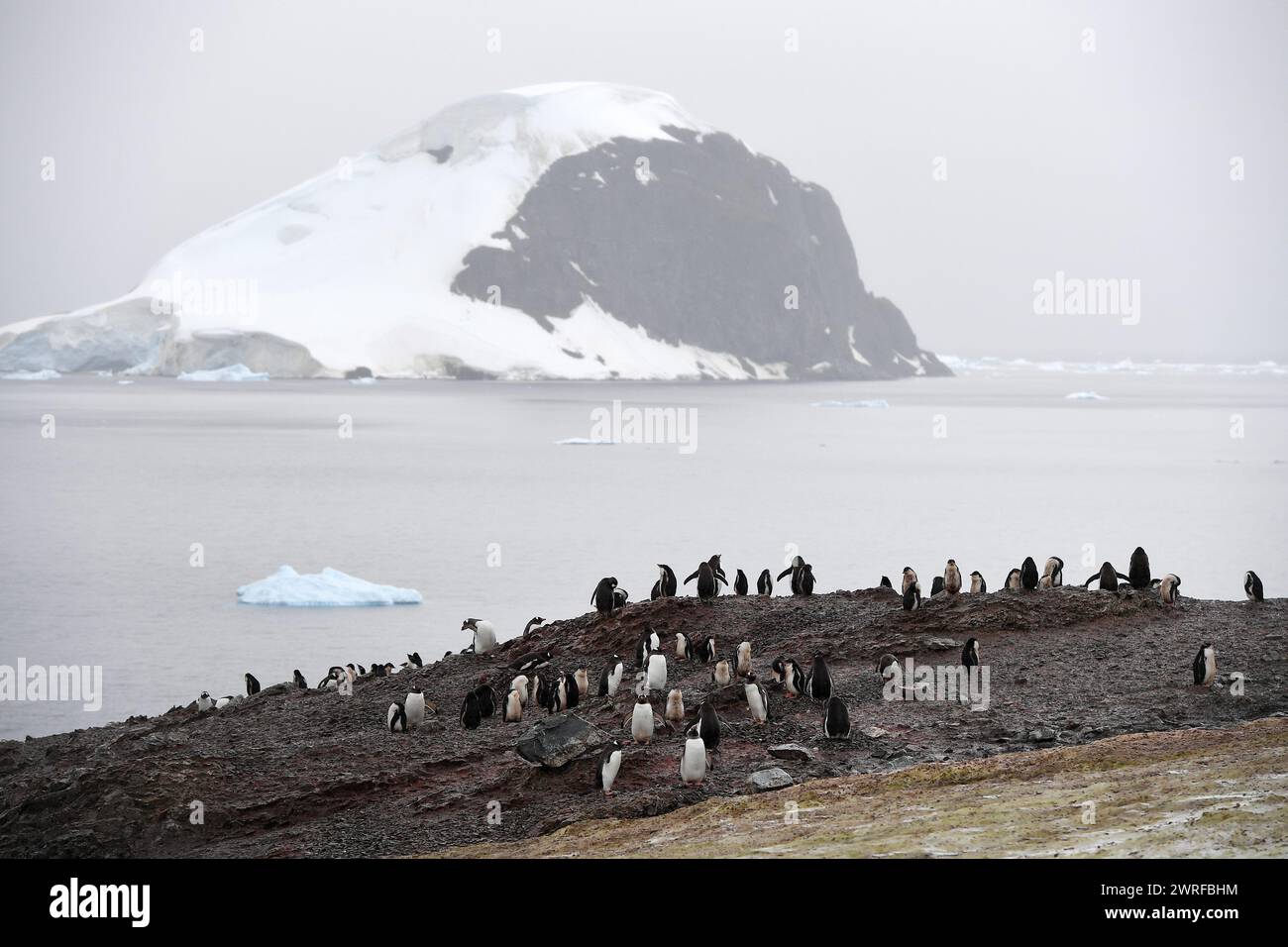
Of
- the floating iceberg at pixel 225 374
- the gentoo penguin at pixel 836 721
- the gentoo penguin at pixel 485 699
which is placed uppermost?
the floating iceberg at pixel 225 374

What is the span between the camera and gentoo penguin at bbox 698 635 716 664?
15.4m

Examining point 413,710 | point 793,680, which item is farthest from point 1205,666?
point 413,710

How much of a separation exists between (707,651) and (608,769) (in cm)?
421

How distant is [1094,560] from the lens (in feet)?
130

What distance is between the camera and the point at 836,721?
1212cm

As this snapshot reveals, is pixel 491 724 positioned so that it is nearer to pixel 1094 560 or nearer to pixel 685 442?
pixel 1094 560

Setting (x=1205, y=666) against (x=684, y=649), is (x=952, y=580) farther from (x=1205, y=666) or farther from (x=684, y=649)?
(x=1205, y=666)

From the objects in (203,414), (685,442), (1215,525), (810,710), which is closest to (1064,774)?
(810,710)

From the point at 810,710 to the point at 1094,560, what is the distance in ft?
95.6

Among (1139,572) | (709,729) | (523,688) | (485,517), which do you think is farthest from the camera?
(485,517)

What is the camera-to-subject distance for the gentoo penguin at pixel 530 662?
51.9 ft

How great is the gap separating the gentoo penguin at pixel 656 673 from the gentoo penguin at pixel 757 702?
135 cm

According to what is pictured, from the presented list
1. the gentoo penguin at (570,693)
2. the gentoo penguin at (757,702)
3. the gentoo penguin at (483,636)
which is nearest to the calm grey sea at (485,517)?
the gentoo penguin at (483,636)

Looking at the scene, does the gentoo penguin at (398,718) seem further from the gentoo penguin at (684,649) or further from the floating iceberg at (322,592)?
the floating iceberg at (322,592)
